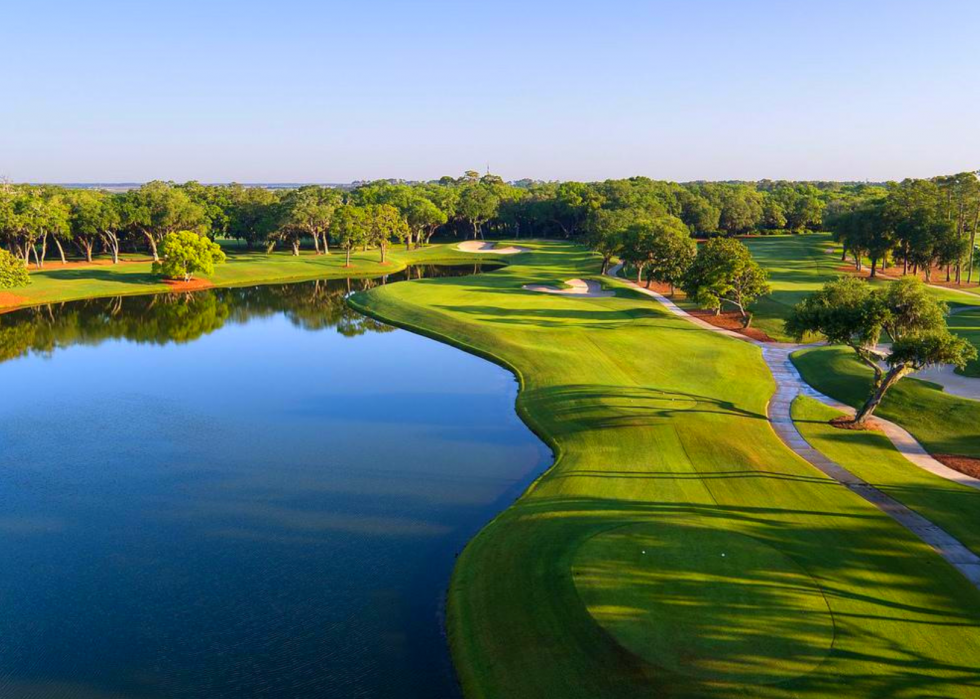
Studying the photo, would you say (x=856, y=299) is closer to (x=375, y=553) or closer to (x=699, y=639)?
(x=699, y=639)

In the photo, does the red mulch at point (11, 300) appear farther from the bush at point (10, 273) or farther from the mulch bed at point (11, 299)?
the bush at point (10, 273)

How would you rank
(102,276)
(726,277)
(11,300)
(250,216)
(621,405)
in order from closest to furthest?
(621,405) < (726,277) < (11,300) < (102,276) < (250,216)

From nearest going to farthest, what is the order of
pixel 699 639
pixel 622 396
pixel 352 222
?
pixel 699 639
pixel 622 396
pixel 352 222

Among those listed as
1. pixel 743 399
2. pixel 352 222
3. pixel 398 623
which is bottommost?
pixel 398 623

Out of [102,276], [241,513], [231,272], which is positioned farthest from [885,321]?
[102,276]

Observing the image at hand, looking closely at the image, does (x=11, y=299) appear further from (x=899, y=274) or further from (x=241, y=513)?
(x=899, y=274)

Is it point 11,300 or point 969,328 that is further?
point 11,300

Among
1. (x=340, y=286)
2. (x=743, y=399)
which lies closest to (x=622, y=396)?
(x=743, y=399)
